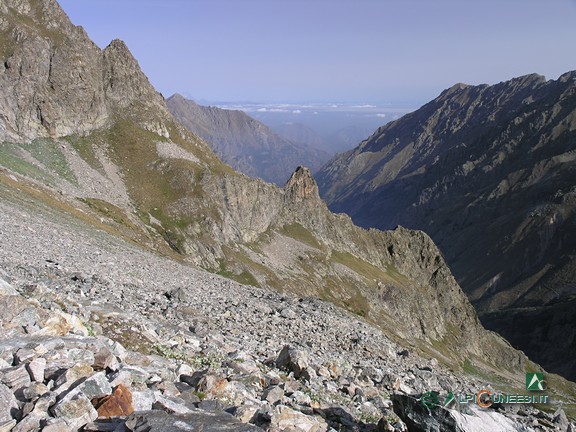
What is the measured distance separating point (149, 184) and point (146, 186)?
115 centimetres

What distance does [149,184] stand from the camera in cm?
9819

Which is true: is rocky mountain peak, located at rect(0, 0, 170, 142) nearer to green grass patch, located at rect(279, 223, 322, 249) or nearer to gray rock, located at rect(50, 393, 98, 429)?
A: green grass patch, located at rect(279, 223, 322, 249)

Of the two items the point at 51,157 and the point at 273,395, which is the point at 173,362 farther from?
the point at 51,157

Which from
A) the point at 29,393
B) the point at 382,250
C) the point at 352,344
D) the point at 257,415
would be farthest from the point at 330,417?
the point at 382,250

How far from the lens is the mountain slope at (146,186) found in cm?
7988

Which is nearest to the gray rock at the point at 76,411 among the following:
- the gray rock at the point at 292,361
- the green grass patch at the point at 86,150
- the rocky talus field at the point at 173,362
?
the rocky talus field at the point at 173,362

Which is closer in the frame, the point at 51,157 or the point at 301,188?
the point at 51,157

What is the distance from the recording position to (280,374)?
19703 mm

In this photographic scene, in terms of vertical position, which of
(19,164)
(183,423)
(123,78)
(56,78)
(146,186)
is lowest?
(146,186)

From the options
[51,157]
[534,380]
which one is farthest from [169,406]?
[51,157]

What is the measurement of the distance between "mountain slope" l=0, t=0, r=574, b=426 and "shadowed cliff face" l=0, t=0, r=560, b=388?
0.28 m

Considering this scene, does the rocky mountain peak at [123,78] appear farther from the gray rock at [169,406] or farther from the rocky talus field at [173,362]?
the gray rock at [169,406]

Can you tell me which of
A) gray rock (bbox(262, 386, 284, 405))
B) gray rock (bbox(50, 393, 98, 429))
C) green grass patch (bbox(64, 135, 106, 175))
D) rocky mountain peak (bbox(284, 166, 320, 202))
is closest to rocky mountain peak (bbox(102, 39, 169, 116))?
green grass patch (bbox(64, 135, 106, 175))

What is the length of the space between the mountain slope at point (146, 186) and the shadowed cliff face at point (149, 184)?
279 mm
